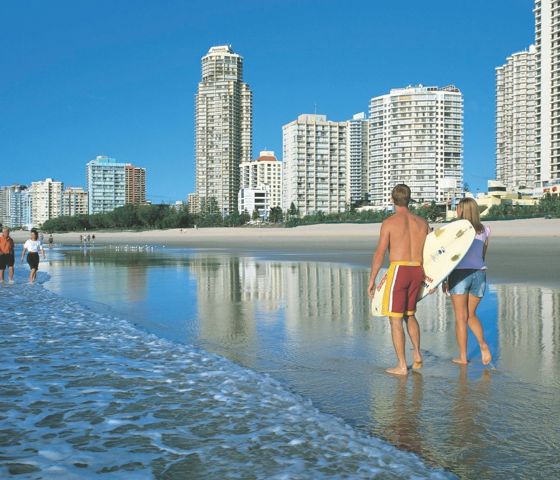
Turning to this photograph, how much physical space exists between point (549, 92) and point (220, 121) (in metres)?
88.2

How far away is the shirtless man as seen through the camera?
17.7 ft

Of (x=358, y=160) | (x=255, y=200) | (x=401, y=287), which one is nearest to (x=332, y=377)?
(x=401, y=287)

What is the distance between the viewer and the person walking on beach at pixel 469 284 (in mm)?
5668

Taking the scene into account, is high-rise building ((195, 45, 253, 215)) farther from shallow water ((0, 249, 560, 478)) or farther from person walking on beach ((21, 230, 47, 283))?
shallow water ((0, 249, 560, 478))

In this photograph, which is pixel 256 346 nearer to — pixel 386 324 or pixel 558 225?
pixel 386 324

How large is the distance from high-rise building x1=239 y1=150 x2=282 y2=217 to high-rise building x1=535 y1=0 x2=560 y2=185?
77624 mm

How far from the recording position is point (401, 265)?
5.40 m

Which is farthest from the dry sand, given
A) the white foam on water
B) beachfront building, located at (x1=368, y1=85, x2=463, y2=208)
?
beachfront building, located at (x1=368, y1=85, x2=463, y2=208)

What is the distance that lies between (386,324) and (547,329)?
2.01 meters

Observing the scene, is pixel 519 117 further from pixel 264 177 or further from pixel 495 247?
pixel 495 247

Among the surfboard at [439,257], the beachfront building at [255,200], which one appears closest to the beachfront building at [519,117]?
the beachfront building at [255,200]

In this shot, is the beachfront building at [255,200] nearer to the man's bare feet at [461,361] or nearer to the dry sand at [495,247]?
the dry sand at [495,247]

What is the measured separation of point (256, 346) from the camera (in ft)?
22.1

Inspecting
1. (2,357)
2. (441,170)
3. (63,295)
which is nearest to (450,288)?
(2,357)
